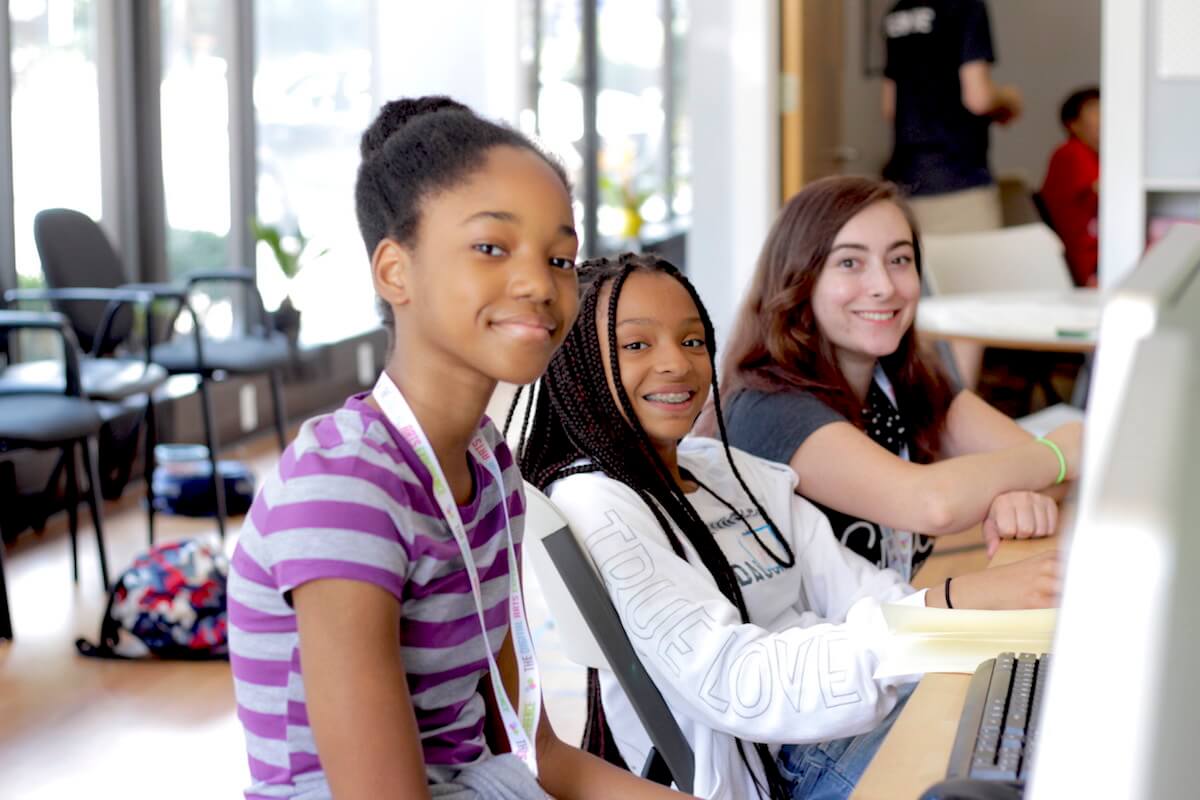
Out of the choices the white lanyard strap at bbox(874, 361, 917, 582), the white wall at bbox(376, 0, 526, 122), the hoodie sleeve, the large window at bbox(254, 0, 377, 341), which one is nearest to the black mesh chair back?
the large window at bbox(254, 0, 377, 341)

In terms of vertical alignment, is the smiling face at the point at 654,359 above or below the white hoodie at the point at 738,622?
above

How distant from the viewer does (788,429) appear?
1.88m

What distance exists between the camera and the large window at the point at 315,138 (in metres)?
6.21

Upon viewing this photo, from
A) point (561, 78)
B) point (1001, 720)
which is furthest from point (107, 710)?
point (561, 78)

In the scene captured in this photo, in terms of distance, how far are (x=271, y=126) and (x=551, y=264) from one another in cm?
546

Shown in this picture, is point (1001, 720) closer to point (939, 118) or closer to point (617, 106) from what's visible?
point (939, 118)

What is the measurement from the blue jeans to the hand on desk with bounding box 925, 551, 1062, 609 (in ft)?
0.49

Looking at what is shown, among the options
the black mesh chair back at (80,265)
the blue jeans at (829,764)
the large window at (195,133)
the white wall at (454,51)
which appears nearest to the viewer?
the blue jeans at (829,764)

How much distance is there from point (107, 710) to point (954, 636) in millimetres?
2266

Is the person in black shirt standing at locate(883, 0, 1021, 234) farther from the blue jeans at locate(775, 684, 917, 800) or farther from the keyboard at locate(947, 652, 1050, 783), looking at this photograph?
the keyboard at locate(947, 652, 1050, 783)

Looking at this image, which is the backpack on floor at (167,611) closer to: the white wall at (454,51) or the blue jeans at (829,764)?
the blue jeans at (829,764)

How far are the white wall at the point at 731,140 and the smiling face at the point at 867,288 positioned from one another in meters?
2.63

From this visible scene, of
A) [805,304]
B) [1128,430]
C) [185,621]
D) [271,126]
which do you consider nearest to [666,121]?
[271,126]

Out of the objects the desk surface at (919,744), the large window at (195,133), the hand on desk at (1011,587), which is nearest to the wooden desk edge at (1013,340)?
the hand on desk at (1011,587)
